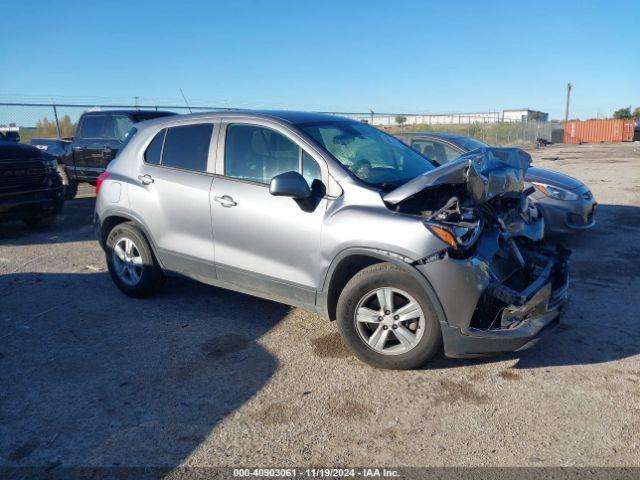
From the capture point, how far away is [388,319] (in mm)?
3668

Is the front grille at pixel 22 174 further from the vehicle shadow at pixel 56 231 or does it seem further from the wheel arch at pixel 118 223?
the wheel arch at pixel 118 223

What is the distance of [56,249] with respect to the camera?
7.57 m

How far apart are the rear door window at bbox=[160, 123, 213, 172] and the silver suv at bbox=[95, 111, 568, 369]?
14mm

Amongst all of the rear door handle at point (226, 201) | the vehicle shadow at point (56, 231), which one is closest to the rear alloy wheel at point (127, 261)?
the rear door handle at point (226, 201)

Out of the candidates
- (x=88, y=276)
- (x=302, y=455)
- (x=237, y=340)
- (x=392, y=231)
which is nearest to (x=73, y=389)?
(x=237, y=340)

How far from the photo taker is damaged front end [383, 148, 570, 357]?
134 inches

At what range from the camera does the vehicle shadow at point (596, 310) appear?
3.93 meters

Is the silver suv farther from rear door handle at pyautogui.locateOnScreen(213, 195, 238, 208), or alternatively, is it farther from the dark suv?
the dark suv

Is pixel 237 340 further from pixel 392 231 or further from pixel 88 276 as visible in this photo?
pixel 88 276

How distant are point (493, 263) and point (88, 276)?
4.69 m

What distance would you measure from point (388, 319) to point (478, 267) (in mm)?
718

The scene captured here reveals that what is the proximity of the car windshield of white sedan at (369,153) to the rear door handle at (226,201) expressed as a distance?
83 cm

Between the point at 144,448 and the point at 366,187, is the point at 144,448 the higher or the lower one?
the lower one

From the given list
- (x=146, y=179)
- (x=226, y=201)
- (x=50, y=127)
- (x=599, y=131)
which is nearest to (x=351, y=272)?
(x=226, y=201)
